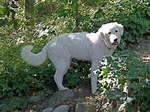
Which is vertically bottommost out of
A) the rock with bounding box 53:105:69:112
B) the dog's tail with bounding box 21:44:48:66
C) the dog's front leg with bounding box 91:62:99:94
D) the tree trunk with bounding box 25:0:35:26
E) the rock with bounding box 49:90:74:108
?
the rock with bounding box 53:105:69:112

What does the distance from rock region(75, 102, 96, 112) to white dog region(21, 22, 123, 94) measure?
1.10 feet

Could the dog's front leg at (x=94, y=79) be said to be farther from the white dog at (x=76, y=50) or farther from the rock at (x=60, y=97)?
the rock at (x=60, y=97)

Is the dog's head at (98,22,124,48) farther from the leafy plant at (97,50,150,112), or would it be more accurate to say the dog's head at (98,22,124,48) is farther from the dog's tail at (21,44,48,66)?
the dog's tail at (21,44,48,66)

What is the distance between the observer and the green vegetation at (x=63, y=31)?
3.79 metres

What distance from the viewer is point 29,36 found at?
707cm

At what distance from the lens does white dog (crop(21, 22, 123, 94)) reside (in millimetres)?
4547

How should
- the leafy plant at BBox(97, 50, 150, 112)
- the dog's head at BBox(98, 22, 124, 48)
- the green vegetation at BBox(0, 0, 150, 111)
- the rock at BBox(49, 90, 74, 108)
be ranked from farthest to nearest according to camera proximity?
the rock at BBox(49, 90, 74, 108) < the dog's head at BBox(98, 22, 124, 48) < the green vegetation at BBox(0, 0, 150, 111) < the leafy plant at BBox(97, 50, 150, 112)

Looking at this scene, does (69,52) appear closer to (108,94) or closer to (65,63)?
(65,63)

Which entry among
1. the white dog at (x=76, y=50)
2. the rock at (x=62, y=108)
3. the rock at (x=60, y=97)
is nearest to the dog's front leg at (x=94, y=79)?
the white dog at (x=76, y=50)

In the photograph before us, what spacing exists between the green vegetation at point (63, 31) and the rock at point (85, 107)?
0.59m

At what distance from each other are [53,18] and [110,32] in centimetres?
292

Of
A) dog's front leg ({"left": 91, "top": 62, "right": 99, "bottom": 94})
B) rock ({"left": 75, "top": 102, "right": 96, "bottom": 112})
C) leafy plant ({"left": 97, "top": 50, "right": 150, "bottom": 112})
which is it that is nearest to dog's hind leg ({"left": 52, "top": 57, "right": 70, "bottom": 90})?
dog's front leg ({"left": 91, "top": 62, "right": 99, "bottom": 94})

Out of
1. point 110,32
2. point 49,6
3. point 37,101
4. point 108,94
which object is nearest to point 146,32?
point 110,32

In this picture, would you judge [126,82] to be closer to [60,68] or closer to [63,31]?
[60,68]
